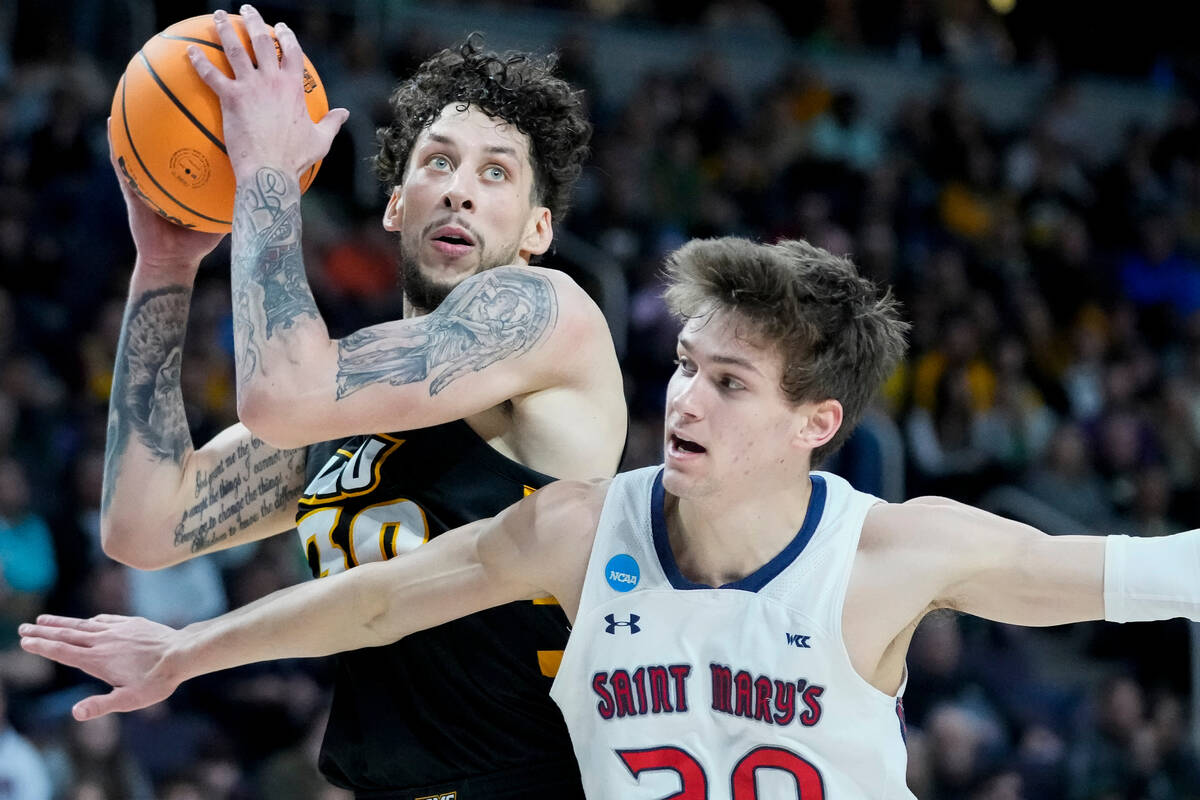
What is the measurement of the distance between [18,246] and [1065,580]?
7.30 meters

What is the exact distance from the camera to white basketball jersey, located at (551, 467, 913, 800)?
115 inches

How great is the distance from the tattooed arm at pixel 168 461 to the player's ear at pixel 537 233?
795mm

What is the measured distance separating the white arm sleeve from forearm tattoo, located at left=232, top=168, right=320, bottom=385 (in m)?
1.70

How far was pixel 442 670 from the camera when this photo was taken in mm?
3482

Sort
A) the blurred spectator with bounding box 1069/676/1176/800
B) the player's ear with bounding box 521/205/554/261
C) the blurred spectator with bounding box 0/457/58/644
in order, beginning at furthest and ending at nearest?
1. the blurred spectator with bounding box 1069/676/1176/800
2. the blurred spectator with bounding box 0/457/58/644
3. the player's ear with bounding box 521/205/554/261

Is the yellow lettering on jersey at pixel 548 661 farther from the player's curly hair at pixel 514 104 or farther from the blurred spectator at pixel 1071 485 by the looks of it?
the blurred spectator at pixel 1071 485

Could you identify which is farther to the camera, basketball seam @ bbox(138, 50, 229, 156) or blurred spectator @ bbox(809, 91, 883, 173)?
blurred spectator @ bbox(809, 91, 883, 173)

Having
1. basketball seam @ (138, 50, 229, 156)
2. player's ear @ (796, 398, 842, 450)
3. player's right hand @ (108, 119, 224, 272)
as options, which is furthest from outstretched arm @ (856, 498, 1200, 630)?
player's right hand @ (108, 119, 224, 272)

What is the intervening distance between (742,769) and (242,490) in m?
1.70

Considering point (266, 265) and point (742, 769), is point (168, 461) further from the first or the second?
point (742, 769)

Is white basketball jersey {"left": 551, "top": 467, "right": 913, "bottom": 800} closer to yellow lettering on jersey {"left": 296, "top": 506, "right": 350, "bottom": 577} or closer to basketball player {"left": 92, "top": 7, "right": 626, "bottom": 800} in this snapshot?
basketball player {"left": 92, "top": 7, "right": 626, "bottom": 800}

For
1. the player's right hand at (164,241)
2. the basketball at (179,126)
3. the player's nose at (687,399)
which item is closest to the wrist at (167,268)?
the player's right hand at (164,241)

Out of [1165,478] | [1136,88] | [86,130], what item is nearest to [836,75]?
[1136,88]

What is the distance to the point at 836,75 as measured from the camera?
43.2 feet
